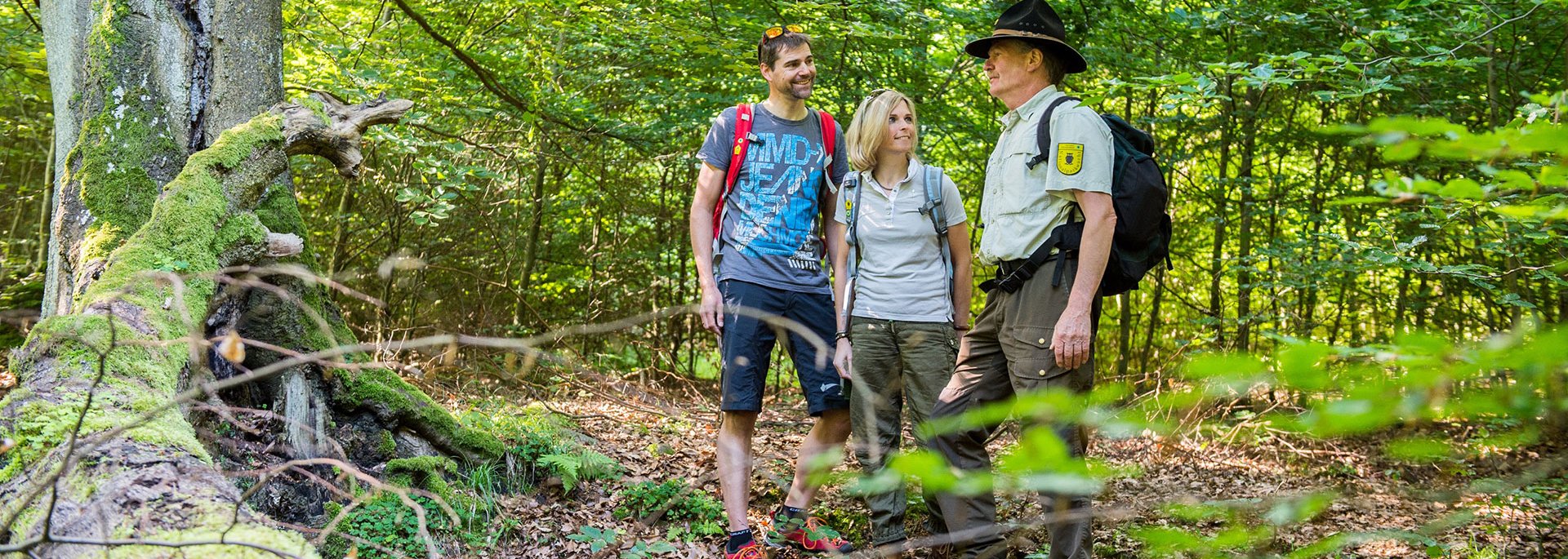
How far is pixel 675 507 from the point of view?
438 cm

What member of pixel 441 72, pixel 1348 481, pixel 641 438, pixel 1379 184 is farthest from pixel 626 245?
pixel 1379 184

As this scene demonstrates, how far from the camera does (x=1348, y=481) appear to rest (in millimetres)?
5789

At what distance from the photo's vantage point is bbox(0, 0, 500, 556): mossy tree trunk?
302cm

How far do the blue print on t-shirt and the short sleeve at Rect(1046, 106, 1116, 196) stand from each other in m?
1.15

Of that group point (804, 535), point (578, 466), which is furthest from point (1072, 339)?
point (578, 466)

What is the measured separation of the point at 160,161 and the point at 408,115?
5.84 feet

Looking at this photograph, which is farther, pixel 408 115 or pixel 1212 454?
pixel 1212 454

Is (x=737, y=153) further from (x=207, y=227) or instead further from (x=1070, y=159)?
(x=207, y=227)

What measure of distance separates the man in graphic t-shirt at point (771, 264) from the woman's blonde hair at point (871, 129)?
0.17 m

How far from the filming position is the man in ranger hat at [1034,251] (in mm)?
3102

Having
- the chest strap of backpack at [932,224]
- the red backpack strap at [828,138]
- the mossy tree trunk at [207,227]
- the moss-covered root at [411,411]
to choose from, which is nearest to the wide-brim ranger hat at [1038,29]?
the chest strap of backpack at [932,224]

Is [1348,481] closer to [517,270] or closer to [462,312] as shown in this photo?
[462,312]

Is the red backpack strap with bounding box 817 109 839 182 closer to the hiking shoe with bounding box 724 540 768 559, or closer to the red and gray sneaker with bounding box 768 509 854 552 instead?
the red and gray sneaker with bounding box 768 509 854 552

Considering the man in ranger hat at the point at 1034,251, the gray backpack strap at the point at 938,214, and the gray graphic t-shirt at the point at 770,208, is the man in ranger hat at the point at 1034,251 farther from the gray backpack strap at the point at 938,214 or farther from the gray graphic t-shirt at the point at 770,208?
the gray graphic t-shirt at the point at 770,208
